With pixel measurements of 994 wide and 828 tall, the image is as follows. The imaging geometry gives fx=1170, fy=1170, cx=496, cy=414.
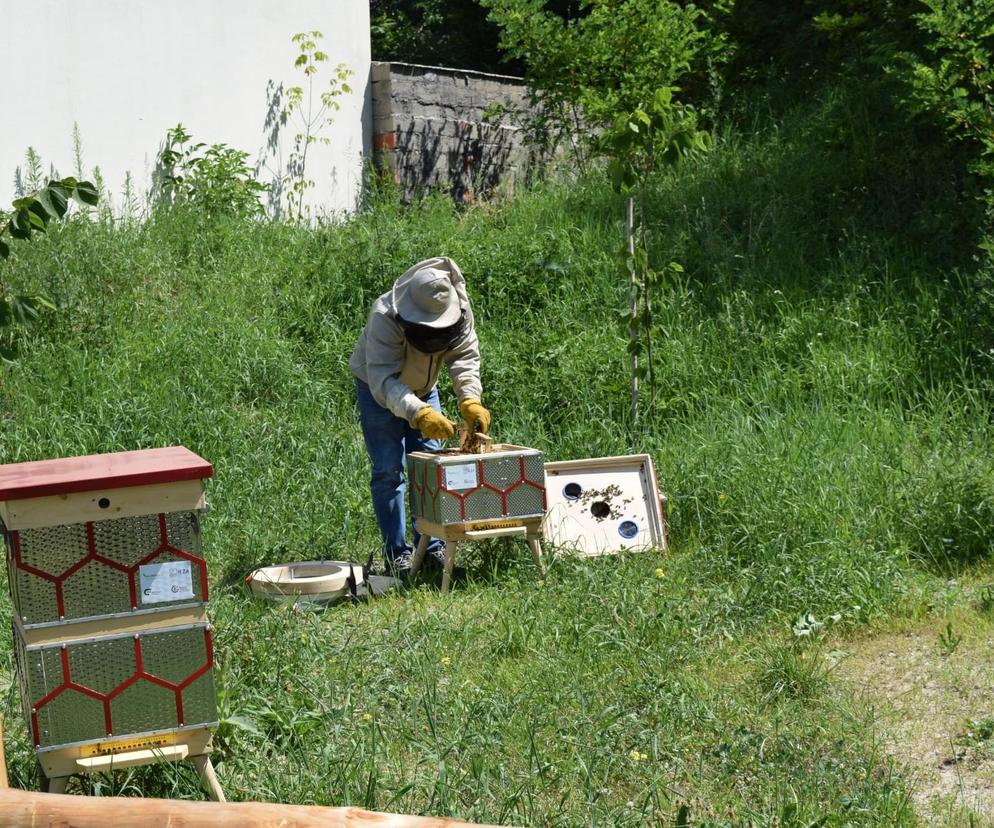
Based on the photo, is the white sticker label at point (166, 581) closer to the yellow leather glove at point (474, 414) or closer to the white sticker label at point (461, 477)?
the white sticker label at point (461, 477)

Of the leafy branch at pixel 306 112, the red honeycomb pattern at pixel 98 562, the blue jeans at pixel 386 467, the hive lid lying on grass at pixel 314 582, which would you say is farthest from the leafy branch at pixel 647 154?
the leafy branch at pixel 306 112

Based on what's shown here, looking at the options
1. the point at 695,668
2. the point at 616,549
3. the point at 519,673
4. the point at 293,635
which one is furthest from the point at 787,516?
the point at 293,635

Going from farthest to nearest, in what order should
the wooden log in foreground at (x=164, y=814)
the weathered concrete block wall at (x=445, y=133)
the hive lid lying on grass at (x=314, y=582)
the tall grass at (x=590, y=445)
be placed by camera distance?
the weathered concrete block wall at (x=445, y=133), the hive lid lying on grass at (x=314, y=582), the tall grass at (x=590, y=445), the wooden log in foreground at (x=164, y=814)

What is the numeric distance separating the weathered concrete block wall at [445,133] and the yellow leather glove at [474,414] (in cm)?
631

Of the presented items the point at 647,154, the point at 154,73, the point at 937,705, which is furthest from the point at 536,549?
the point at 154,73

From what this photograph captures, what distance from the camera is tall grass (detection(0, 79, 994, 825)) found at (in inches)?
150

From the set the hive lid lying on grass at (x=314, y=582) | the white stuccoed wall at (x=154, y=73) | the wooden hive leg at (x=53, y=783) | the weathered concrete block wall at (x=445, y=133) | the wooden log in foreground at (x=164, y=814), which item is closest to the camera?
the wooden log in foreground at (x=164, y=814)

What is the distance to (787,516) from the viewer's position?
591 centimetres

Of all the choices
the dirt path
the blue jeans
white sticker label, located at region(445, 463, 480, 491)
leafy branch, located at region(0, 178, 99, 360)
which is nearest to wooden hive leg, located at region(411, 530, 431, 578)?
the blue jeans

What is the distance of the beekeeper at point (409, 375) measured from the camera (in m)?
5.83

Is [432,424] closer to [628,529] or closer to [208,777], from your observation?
[628,529]

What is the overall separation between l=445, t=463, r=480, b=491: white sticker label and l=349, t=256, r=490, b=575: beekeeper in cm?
22

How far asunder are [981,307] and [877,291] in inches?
29.2

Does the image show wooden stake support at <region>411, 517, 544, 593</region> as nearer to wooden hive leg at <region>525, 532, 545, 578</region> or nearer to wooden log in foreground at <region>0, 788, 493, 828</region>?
wooden hive leg at <region>525, 532, 545, 578</region>
